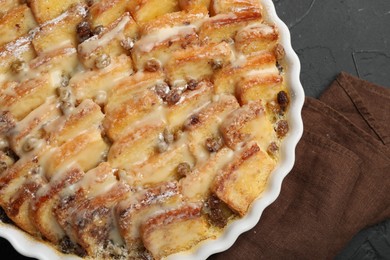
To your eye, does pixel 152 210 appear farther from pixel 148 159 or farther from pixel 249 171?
pixel 249 171

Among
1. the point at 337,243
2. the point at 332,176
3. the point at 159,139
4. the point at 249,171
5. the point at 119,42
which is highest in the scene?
the point at 119,42

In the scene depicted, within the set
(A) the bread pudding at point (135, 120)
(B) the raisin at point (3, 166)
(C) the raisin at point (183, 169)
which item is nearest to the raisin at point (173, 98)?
(A) the bread pudding at point (135, 120)

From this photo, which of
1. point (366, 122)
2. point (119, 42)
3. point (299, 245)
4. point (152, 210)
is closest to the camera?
point (152, 210)

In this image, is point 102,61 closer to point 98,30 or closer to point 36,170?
point 98,30

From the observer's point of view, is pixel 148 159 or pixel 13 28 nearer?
pixel 148 159

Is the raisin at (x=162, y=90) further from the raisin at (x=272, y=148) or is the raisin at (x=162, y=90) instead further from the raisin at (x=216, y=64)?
the raisin at (x=272, y=148)

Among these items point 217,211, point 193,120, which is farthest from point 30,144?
point 217,211

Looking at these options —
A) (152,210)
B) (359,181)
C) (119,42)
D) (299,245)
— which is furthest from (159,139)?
(359,181)
